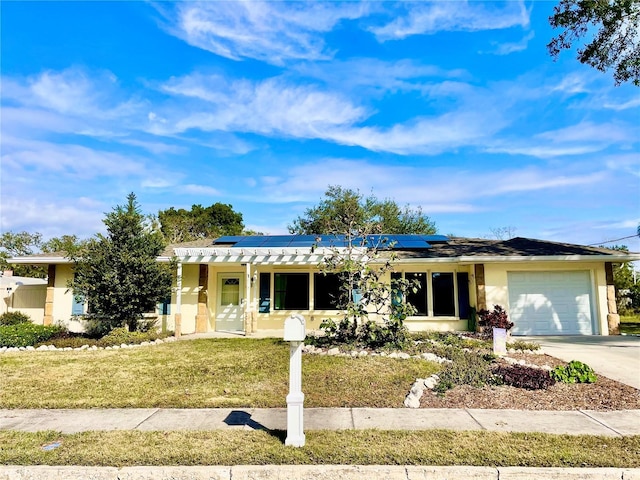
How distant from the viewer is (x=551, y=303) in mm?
13086

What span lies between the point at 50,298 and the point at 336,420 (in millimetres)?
13865

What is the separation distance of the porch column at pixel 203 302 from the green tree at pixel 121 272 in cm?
164

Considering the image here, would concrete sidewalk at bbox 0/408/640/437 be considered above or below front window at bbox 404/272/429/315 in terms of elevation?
below

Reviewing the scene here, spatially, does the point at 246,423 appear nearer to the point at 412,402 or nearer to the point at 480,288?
the point at 412,402

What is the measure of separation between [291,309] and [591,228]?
31119 mm

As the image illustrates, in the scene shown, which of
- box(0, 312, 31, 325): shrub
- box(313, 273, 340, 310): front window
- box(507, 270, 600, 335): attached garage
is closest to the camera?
box(507, 270, 600, 335): attached garage

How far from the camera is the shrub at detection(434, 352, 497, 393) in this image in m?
6.32

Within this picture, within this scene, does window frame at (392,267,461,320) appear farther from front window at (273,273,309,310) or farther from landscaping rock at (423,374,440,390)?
landscaping rock at (423,374,440,390)

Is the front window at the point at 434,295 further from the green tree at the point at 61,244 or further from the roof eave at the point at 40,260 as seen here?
the roof eave at the point at 40,260

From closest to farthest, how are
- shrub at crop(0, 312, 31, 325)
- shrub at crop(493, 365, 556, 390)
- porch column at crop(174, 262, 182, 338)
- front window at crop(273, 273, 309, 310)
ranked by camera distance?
1. shrub at crop(493, 365, 556, 390)
2. porch column at crop(174, 262, 182, 338)
3. shrub at crop(0, 312, 31, 325)
4. front window at crop(273, 273, 309, 310)

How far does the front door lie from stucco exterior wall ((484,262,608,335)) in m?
8.89

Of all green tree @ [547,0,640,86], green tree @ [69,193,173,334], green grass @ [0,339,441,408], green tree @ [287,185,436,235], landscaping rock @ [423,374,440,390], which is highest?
green tree @ [547,0,640,86]

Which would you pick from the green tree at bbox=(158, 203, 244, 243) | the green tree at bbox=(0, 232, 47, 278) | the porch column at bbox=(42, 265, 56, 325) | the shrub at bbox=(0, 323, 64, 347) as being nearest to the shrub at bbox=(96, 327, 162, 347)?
the shrub at bbox=(0, 323, 64, 347)

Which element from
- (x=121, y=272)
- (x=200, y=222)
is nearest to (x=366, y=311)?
(x=121, y=272)
